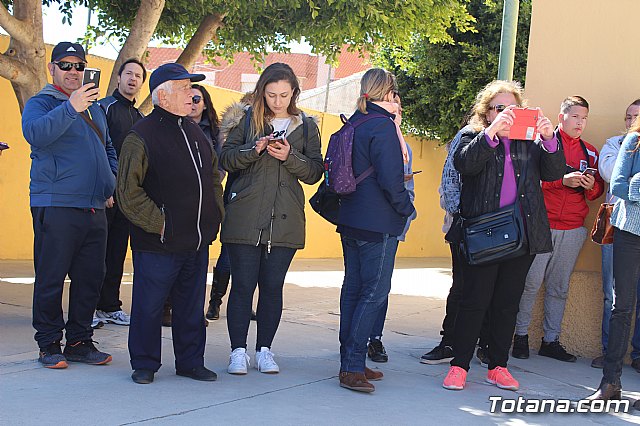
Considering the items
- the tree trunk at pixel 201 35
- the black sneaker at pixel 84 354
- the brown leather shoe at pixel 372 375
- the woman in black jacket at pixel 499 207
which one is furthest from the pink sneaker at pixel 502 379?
the tree trunk at pixel 201 35

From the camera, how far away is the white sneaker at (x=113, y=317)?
6.87 metres

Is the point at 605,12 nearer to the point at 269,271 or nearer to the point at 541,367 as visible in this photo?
the point at 541,367

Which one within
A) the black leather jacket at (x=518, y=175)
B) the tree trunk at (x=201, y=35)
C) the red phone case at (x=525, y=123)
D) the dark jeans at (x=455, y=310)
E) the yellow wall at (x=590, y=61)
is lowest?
the dark jeans at (x=455, y=310)

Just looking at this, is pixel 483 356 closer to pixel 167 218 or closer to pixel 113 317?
pixel 167 218

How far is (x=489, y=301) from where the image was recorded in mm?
5469

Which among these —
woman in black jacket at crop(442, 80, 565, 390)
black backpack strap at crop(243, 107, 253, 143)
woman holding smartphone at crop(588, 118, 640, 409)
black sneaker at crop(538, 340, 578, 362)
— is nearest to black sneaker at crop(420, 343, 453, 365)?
A: woman in black jacket at crop(442, 80, 565, 390)

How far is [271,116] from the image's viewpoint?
555 centimetres

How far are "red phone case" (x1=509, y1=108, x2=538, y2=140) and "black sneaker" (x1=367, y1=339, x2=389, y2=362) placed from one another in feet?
6.23

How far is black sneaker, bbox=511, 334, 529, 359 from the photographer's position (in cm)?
663

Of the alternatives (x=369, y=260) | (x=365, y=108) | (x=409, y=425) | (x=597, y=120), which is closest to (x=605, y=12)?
(x=597, y=120)

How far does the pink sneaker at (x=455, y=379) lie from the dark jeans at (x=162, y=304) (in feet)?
5.17

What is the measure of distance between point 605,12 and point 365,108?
8.71ft

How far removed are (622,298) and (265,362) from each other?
7.47 ft

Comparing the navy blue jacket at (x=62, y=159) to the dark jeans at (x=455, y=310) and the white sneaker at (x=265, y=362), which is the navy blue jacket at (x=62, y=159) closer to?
the white sneaker at (x=265, y=362)
